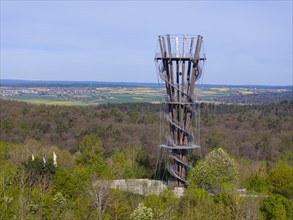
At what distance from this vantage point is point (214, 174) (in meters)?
32.5

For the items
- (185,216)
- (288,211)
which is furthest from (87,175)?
(288,211)

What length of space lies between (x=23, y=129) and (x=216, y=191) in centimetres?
4193

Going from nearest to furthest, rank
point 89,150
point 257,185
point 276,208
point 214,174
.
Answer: point 276,208 → point 214,174 → point 257,185 → point 89,150

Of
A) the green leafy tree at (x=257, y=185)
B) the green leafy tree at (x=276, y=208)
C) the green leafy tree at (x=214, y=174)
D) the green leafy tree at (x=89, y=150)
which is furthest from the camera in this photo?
the green leafy tree at (x=89, y=150)

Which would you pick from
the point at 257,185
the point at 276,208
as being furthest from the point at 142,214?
the point at 257,185

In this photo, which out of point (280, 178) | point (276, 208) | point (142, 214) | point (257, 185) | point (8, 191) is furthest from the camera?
point (280, 178)

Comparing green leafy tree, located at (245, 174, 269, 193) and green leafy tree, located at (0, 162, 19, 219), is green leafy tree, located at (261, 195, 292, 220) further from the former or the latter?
green leafy tree, located at (0, 162, 19, 219)

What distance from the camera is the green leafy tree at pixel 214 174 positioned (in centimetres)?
3234

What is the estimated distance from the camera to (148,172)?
152ft

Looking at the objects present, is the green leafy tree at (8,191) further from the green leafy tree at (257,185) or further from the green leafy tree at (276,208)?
the green leafy tree at (257,185)

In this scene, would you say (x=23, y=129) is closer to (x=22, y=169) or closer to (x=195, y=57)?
(x=22, y=169)

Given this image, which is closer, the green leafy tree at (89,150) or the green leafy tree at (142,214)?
the green leafy tree at (142,214)

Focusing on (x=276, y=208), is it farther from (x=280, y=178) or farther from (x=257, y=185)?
(x=280, y=178)

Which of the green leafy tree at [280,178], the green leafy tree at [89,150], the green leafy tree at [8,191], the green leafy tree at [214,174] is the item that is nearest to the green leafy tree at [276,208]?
the green leafy tree at [214,174]
